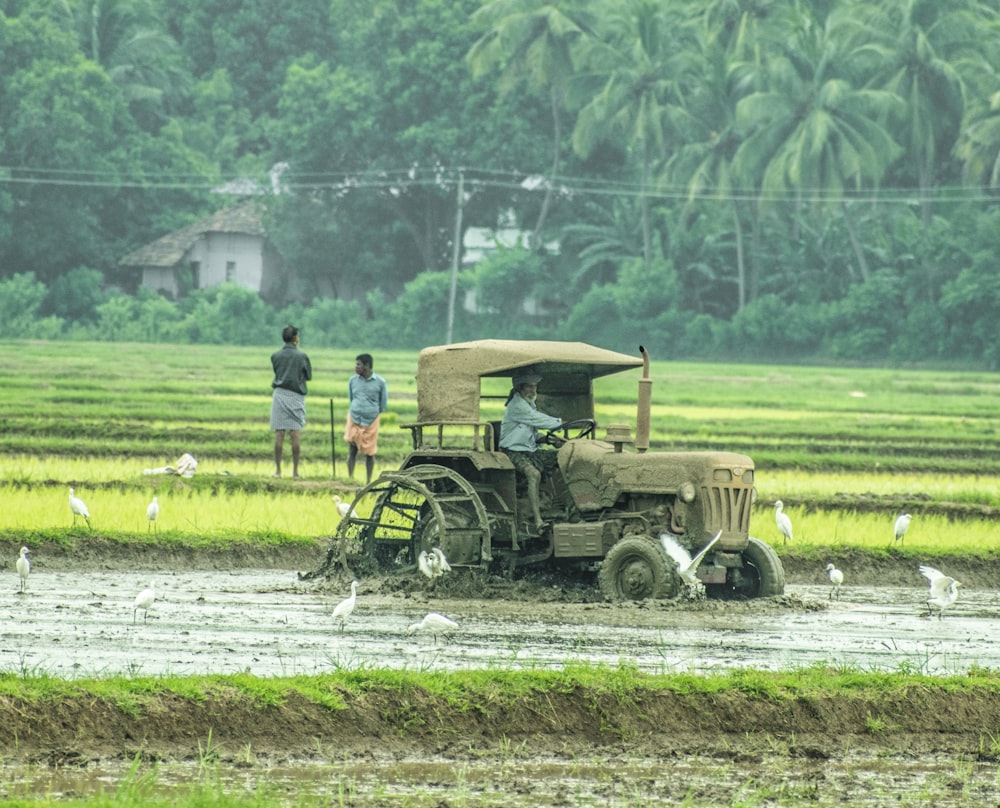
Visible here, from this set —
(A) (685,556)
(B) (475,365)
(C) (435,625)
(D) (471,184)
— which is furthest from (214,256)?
(C) (435,625)

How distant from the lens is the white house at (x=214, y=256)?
2518 inches

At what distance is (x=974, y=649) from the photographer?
10164 mm

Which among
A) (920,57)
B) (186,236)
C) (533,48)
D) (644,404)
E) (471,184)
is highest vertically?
(533,48)

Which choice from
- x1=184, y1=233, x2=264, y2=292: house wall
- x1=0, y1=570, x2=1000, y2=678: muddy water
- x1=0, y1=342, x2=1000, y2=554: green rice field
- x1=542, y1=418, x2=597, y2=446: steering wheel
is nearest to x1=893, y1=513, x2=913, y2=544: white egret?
x1=0, y1=342, x2=1000, y2=554: green rice field

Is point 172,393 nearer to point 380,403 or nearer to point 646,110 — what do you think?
point 380,403

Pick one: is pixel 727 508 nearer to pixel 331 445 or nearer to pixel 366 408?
pixel 366 408

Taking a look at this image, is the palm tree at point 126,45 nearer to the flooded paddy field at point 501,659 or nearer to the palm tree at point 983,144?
the palm tree at point 983,144

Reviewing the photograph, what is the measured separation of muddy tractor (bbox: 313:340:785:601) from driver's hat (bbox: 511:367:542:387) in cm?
7

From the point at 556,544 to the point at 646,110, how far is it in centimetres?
4863

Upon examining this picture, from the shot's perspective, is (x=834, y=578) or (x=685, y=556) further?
(x=834, y=578)

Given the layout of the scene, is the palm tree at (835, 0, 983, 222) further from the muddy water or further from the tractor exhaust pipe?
the tractor exhaust pipe

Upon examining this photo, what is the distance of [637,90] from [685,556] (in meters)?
49.9

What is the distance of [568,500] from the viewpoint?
1223cm

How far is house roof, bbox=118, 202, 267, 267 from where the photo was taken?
6369 centimetres
